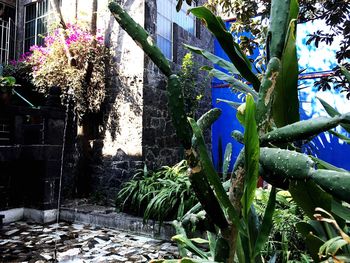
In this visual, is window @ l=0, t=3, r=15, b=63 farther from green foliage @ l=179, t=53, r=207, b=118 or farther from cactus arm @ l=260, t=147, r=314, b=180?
cactus arm @ l=260, t=147, r=314, b=180

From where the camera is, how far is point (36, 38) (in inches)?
311

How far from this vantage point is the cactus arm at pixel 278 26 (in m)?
1.18

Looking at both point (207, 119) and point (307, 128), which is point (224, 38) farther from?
point (307, 128)

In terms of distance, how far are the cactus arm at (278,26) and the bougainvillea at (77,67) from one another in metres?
5.31

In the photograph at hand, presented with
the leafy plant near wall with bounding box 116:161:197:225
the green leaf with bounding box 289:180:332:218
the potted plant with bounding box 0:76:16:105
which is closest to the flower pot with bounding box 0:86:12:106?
the potted plant with bounding box 0:76:16:105

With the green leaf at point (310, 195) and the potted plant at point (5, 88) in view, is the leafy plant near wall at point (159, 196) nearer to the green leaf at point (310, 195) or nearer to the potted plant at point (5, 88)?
the potted plant at point (5, 88)

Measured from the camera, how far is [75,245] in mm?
3934

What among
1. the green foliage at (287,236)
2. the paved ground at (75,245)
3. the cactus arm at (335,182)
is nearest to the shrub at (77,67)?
the paved ground at (75,245)

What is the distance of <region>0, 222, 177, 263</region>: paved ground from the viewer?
11.5 ft

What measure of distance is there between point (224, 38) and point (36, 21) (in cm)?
807

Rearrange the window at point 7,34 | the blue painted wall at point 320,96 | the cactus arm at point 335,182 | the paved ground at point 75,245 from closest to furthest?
the cactus arm at point 335,182 → the paved ground at point 75,245 → the blue painted wall at point 320,96 → the window at point 7,34

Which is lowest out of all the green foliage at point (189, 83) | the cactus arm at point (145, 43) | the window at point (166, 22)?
the cactus arm at point (145, 43)

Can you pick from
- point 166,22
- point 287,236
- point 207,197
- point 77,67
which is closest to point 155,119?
point 77,67

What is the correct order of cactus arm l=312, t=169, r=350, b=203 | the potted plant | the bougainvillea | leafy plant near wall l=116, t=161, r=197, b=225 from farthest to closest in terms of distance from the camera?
the bougainvillea, the potted plant, leafy plant near wall l=116, t=161, r=197, b=225, cactus arm l=312, t=169, r=350, b=203
